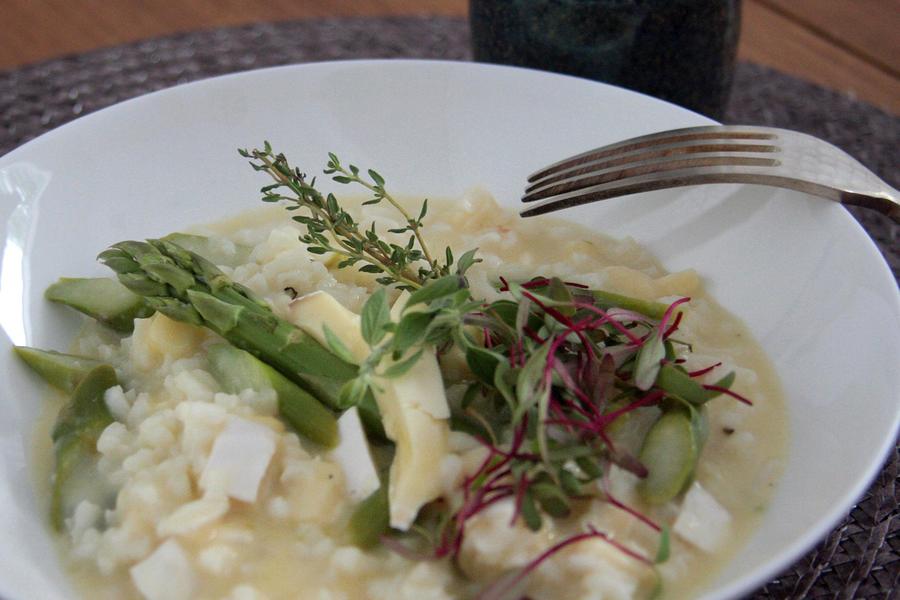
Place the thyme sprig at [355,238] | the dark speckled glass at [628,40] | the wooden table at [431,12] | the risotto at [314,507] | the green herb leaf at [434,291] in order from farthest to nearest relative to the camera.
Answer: the wooden table at [431,12]
the dark speckled glass at [628,40]
the thyme sprig at [355,238]
the green herb leaf at [434,291]
the risotto at [314,507]

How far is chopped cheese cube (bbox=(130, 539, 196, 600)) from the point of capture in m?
1.92

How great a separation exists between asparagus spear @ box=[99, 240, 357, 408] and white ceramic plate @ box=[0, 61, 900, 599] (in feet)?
0.95

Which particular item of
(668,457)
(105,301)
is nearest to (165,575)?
(105,301)

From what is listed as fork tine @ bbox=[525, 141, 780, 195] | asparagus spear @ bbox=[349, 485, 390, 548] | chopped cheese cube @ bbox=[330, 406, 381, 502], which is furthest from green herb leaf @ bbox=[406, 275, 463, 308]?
fork tine @ bbox=[525, 141, 780, 195]

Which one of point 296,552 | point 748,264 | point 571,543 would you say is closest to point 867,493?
point 748,264

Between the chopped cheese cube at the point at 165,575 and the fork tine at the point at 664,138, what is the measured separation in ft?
5.26

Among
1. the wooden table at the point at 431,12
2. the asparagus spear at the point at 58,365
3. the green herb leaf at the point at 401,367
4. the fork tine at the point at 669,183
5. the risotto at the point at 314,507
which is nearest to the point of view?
the risotto at the point at 314,507

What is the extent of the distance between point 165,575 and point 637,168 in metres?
1.68

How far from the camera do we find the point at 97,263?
2.84 meters

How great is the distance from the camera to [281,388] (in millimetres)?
2275

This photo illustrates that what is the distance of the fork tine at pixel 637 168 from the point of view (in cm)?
271

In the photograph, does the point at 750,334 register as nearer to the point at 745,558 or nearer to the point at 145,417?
the point at 745,558

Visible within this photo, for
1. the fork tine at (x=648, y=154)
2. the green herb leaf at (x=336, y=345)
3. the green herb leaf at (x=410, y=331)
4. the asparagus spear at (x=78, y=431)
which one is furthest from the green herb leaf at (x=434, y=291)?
the fork tine at (x=648, y=154)

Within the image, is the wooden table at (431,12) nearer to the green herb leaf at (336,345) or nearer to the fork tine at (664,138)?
the fork tine at (664,138)
